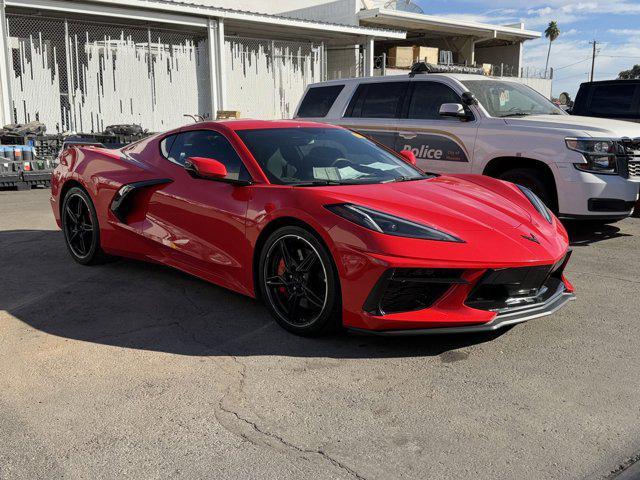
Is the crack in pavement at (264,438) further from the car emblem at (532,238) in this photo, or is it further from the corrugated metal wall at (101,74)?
the corrugated metal wall at (101,74)

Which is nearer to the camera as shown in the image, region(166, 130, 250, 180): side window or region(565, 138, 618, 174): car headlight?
region(166, 130, 250, 180): side window

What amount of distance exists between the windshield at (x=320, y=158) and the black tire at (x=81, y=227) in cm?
179

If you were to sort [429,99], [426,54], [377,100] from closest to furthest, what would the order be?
1. [429,99]
2. [377,100]
3. [426,54]

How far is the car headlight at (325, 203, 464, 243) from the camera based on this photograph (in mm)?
3547

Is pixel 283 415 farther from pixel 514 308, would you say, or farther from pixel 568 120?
pixel 568 120

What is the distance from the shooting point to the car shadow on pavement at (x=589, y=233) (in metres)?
7.14

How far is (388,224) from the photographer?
11.8ft

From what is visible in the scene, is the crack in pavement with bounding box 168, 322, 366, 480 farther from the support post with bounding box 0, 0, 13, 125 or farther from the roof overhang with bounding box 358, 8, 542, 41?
the roof overhang with bounding box 358, 8, 542, 41

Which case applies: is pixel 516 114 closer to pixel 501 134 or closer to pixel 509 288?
pixel 501 134

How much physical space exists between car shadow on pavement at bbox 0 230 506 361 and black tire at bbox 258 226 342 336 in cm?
12

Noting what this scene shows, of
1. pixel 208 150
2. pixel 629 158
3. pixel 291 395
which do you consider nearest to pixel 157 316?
pixel 208 150

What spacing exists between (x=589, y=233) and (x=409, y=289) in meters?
4.98

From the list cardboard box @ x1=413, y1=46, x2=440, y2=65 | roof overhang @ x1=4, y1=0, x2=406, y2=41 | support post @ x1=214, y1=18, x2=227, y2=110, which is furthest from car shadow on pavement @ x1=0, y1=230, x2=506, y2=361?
cardboard box @ x1=413, y1=46, x2=440, y2=65

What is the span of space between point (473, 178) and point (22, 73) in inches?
606
